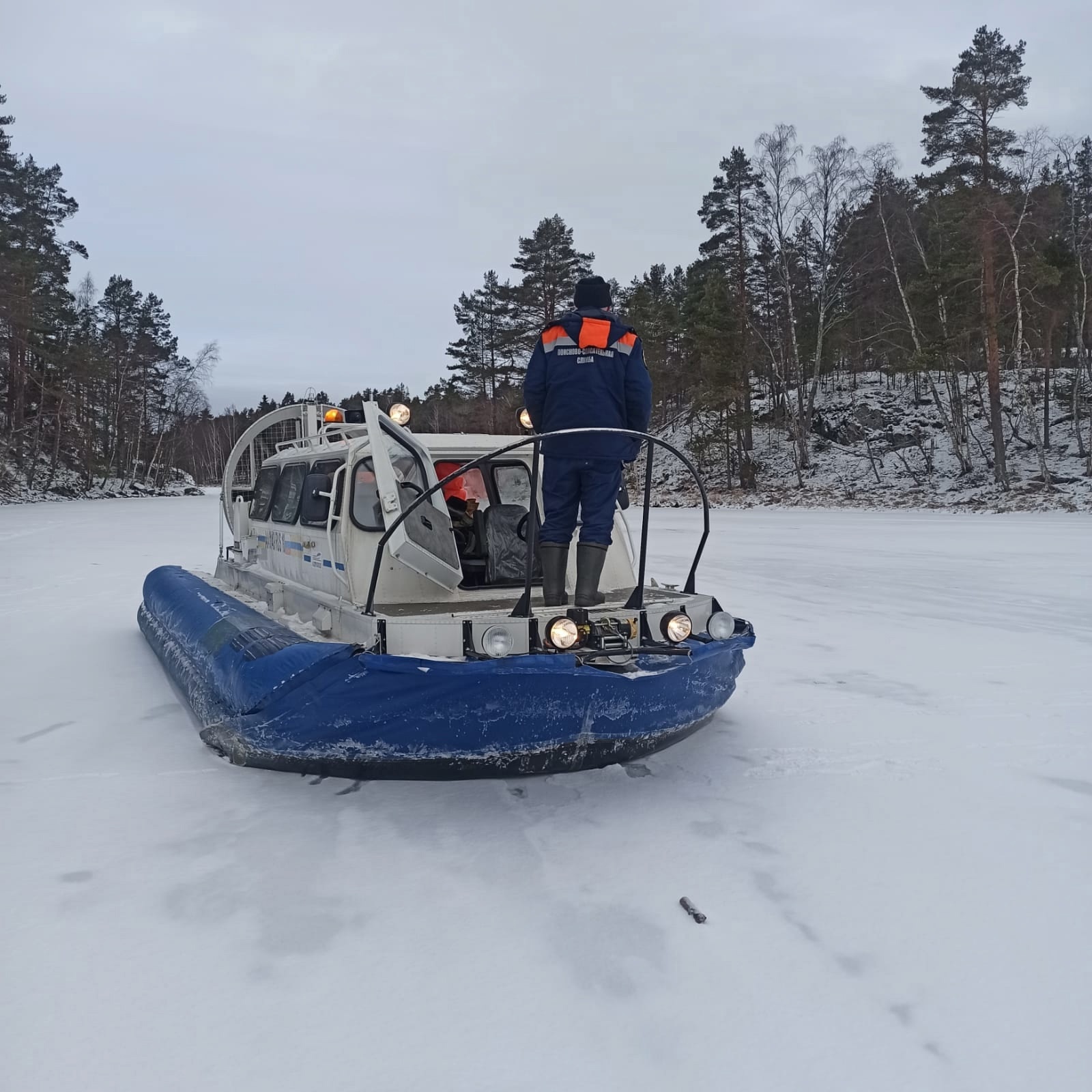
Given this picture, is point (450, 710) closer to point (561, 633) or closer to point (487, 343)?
point (561, 633)

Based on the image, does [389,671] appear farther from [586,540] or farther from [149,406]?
[149,406]

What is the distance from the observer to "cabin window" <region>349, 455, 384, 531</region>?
4.46 metres

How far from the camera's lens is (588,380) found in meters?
3.94

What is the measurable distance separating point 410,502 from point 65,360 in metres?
38.6

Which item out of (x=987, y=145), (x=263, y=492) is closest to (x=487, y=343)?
(x=987, y=145)

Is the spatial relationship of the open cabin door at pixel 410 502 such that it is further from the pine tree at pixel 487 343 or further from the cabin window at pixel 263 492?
the pine tree at pixel 487 343

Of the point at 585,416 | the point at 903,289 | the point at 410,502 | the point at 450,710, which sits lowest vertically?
the point at 450,710

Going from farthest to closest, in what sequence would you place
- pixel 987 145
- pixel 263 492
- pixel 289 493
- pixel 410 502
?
pixel 987 145
pixel 263 492
pixel 289 493
pixel 410 502

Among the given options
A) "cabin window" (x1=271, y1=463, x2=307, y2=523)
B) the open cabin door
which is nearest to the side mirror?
"cabin window" (x1=271, y1=463, x2=307, y2=523)

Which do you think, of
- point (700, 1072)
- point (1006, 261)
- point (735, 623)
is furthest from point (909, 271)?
point (700, 1072)

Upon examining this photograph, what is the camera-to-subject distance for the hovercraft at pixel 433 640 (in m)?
3.28

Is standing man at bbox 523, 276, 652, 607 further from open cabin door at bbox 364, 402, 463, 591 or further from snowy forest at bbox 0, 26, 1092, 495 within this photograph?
snowy forest at bbox 0, 26, 1092, 495

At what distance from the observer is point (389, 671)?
10.7 feet

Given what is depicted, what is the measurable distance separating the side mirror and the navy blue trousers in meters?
1.34
